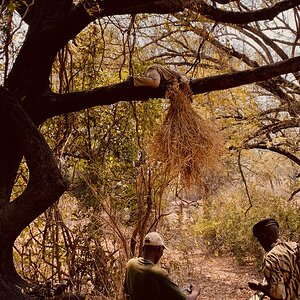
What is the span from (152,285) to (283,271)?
41.1 inches

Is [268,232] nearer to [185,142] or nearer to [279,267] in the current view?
[279,267]

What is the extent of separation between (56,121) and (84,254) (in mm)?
1811

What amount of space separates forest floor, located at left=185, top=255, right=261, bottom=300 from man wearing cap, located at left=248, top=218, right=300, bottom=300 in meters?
5.70

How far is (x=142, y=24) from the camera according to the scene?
23.8ft

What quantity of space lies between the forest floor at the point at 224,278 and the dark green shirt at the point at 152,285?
20.5 feet

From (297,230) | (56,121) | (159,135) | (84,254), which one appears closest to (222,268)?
(297,230)

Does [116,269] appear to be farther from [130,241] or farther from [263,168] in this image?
[263,168]

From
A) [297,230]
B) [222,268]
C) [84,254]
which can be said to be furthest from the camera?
[222,268]

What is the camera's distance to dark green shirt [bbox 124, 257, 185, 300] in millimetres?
3020

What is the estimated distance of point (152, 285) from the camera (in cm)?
303

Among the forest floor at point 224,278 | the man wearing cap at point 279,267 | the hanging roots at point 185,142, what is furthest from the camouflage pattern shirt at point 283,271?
the forest floor at point 224,278

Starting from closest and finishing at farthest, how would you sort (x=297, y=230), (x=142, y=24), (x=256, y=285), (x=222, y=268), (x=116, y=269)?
(x=256, y=285), (x=116, y=269), (x=142, y=24), (x=297, y=230), (x=222, y=268)

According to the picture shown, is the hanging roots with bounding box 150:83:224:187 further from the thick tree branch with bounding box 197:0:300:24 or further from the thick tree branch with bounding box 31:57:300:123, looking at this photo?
the thick tree branch with bounding box 197:0:300:24

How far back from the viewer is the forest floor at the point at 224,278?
10328mm
